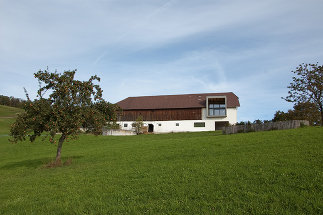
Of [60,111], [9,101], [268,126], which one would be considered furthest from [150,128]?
[9,101]

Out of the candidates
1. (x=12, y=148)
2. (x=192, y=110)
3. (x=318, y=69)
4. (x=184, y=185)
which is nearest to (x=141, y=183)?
(x=184, y=185)

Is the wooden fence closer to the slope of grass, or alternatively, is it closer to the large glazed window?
the slope of grass

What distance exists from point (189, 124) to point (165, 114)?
578cm

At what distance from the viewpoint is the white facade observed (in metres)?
51.5

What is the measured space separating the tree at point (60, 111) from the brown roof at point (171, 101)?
124 ft

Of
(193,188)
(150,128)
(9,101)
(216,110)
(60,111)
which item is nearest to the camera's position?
(193,188)

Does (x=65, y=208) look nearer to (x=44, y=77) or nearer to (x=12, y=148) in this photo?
(x=44, y=77)

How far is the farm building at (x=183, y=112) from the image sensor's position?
5188 centimetres

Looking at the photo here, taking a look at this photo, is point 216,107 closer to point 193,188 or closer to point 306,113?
point 306,113

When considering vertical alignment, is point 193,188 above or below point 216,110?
below

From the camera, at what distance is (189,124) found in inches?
2114

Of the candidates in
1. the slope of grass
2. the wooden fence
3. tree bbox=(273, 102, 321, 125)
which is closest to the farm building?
tree bbox=(273, 102, 321, 125)

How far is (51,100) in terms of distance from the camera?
17.1 metres

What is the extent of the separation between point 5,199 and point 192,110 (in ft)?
151
